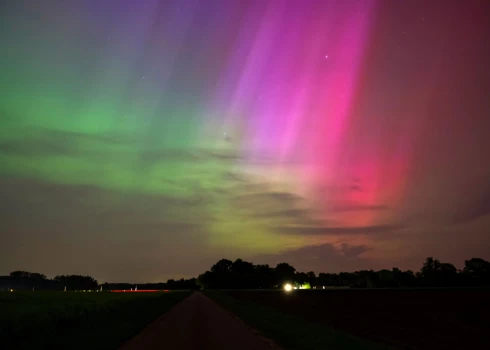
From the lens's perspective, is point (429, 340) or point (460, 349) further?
point (429, 340)

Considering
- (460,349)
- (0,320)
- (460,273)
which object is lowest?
(460,349)

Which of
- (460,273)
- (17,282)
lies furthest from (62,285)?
(460,273)

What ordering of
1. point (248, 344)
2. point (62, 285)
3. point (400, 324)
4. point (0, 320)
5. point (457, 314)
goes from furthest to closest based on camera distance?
point (62, 285) → point (457, 314) → point (400, 324) → point (0, 320) → point (248, 344)

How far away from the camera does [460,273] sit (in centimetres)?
17025

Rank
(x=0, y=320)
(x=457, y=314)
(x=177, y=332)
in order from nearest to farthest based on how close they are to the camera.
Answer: (x=0, y=320)
(x=177, y=332)
(x=457, y=314)

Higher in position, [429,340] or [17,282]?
[17,282]

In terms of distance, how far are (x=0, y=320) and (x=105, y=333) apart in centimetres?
487

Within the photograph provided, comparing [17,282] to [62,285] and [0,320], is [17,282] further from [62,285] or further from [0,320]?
[0,320]

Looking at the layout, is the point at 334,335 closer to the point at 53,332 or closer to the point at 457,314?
the point at 53,332

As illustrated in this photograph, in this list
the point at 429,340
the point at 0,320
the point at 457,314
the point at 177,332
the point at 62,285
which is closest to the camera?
the point at 0,320

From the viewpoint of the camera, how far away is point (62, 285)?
7480 inches

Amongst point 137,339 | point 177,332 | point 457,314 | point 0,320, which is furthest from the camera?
point 457,314

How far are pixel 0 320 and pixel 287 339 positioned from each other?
531 inches

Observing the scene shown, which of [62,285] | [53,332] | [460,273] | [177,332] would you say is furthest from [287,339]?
[62,285]
